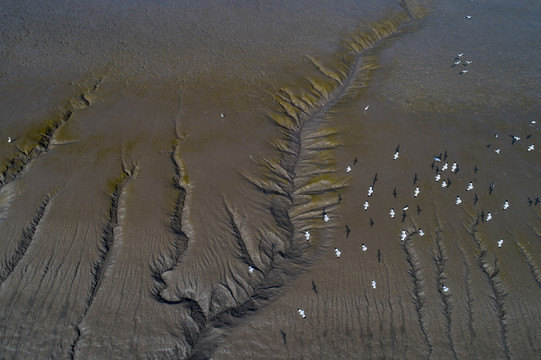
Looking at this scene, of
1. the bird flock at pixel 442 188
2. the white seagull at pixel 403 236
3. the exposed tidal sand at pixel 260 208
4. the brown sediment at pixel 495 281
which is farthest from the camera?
the bird flock at pixel 442 188

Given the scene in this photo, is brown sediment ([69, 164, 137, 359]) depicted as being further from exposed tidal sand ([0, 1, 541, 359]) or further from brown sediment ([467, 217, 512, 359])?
brown sediment ([467, 217, 512, 359])

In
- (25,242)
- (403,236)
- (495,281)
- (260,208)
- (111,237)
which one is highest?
(25,242)

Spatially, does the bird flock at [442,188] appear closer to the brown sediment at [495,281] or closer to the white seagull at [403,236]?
the white seagull at [403,236]

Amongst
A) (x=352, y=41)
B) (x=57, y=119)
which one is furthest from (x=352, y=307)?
(x=352, y=41)

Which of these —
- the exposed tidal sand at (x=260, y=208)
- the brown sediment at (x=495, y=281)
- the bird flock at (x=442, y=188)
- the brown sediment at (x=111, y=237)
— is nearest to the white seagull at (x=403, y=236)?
the bird flock at (x=442, y=188)

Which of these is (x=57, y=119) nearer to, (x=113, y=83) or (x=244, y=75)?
(x=113, y=83)

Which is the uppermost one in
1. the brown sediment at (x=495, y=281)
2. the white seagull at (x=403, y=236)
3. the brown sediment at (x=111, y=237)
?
the brown sediment at (x=111, y=237)

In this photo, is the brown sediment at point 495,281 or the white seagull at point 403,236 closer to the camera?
the brown sediment at point 495,281

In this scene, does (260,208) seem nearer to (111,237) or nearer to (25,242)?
(111,237)

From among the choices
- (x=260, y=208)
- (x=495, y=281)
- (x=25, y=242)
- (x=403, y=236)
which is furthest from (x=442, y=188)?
(x=25, y=242)
